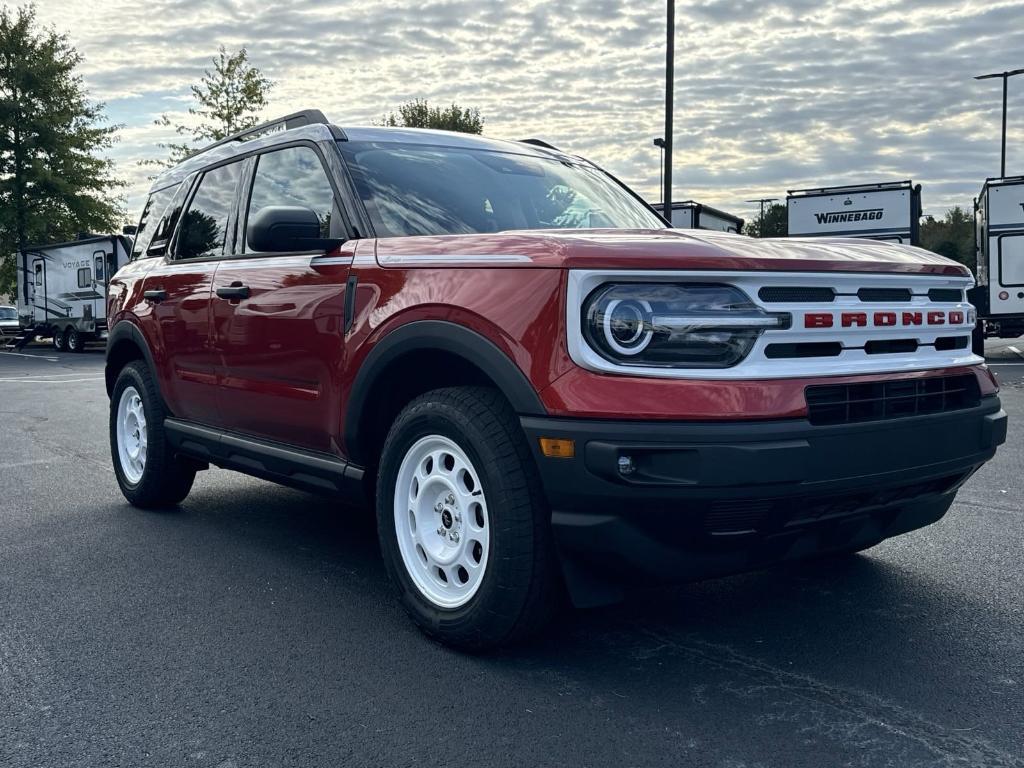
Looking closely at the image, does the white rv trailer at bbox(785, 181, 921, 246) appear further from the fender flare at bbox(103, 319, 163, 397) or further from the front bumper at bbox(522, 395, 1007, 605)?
the front bumper at bbox(522, 395, 1007, 605)

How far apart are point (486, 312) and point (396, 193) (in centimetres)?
114

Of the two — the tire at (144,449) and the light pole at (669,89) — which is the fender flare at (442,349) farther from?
the light pole at (669,89)

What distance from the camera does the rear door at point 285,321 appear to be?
13.4 ft

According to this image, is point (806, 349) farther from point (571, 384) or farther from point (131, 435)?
point (131, 435)

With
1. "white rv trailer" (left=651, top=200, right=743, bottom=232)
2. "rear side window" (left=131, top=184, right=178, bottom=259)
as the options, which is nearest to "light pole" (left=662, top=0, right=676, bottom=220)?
"white rv trailer" (left=651, top=200, right=743, bottom=232)

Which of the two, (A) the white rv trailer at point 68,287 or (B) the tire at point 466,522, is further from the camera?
(A) the white rv trailer at point 68,287

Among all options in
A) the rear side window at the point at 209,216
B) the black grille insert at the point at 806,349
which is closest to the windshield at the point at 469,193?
the rear side window at the point at 209,216

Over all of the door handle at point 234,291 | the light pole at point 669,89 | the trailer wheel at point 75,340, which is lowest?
the trailer wheel at point 75,340

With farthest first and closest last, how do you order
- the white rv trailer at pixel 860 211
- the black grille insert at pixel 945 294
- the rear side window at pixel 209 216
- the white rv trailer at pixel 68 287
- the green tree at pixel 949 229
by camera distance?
the green tree at pixel 949 229 → the white rv trailer at pixel 68 287 → the white rv trailer at pixel 860 211 → the rear side window at pixel 209 216 → the black grille insert at pixel 945 294

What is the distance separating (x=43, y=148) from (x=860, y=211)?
1157 inches

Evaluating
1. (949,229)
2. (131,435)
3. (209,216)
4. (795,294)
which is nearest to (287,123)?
(209,216)

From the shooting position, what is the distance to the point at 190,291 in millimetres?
5219

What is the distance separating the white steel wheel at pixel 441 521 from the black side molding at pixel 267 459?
37cm

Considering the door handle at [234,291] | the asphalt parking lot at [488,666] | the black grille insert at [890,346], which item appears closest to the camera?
the asphalt parking lot at [488,666]
